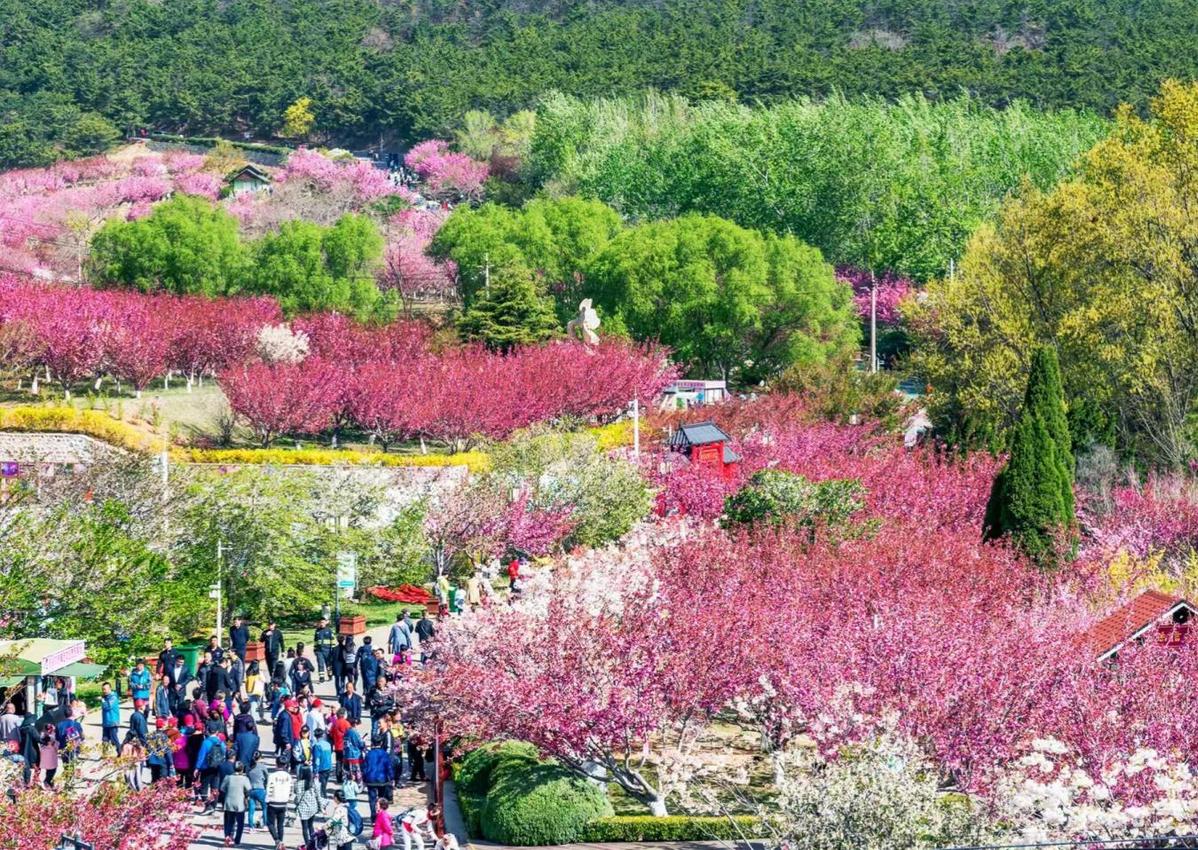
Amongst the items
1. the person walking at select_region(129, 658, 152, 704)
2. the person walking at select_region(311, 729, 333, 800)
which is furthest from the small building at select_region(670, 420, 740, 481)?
the person walking at select_region(311, 729, 333, 800)

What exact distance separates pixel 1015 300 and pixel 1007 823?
31.1 m

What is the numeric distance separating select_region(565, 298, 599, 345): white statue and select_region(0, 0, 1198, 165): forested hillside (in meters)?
52.8

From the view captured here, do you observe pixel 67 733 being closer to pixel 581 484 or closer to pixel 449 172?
pixel 581 484

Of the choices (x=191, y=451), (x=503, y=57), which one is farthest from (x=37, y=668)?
(x=503, y=57)

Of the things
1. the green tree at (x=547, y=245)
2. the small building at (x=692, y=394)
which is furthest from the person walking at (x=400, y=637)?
the green tree at (x=547, y=245)

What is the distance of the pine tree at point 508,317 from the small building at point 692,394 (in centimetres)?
546

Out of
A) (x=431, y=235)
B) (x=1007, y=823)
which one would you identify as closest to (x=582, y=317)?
(x=431, y=235)

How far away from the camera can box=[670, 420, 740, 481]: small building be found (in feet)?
161

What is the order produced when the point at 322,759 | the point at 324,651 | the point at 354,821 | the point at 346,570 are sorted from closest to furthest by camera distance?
1. the point at 354,821
2. the point at 322,759
3. the point at 324,651
4. the point at 346,570

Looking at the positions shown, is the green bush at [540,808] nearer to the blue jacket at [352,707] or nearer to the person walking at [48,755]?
the blue jacket at [352,707]

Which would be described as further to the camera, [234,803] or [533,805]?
[533,805]

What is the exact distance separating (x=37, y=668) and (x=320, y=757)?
14.2 ft

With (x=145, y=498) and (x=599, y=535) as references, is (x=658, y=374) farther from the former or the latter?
(x=145, y=498)

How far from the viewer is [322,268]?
80.2 metres
